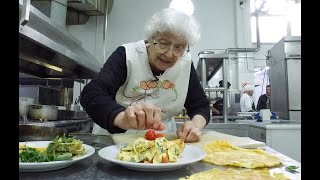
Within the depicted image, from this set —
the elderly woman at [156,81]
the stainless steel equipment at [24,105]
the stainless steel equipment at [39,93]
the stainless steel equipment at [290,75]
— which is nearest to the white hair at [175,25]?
the elderly woman at [156,81]

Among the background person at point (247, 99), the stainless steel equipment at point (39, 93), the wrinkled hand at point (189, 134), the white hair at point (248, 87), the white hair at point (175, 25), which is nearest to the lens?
the wrinkled hand at point (189, 134)

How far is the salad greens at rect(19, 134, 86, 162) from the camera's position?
0.82 metres

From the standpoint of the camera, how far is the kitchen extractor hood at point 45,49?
1903 millimetres

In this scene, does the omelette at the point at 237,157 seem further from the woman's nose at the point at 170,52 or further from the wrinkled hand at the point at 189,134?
the woman's nose at the point at 170,52

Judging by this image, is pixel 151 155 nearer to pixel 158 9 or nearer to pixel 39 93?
pixel 39 93

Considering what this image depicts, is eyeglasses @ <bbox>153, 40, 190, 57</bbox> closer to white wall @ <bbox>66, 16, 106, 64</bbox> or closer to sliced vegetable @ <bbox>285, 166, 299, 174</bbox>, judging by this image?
sliced vegetable @ <bbox>285, 166, 299, 174</bbox>

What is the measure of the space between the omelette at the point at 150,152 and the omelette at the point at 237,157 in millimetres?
160

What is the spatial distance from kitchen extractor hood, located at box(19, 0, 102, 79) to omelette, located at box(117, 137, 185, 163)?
3.55 ft

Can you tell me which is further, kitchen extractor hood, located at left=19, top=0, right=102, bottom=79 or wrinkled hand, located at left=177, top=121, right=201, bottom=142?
kitchen extractor hood, located at left=19, top=0, right=102, bottom=79

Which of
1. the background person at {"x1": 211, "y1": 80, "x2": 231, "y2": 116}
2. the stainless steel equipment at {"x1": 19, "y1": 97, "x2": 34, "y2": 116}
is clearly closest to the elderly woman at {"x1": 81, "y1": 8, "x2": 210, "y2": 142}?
the stainless steel equipment at {"x1": 19, "y1": 97, "x2": 34, "y2": 116}

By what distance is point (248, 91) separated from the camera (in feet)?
20.2

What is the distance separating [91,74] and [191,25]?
99.9 inches
